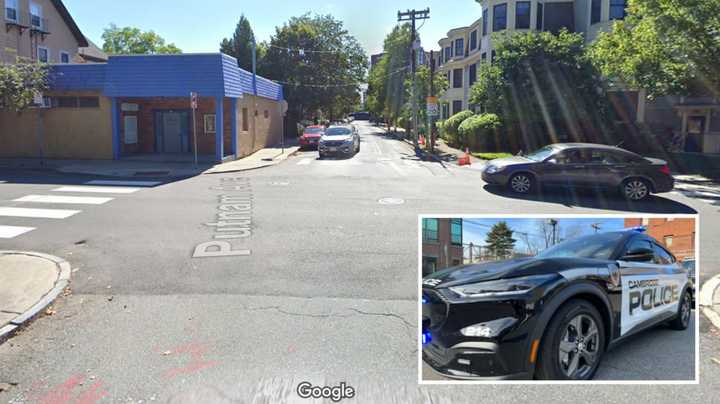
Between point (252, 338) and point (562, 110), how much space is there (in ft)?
81.7

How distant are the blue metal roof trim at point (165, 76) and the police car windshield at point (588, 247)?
2093 cm

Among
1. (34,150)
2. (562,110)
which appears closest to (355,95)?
(562,110)

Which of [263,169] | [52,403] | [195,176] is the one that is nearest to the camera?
[52,403]

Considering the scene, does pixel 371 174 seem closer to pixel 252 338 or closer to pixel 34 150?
pixel 252 338

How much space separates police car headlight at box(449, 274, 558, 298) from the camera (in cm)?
219

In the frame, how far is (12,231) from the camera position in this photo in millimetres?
9492

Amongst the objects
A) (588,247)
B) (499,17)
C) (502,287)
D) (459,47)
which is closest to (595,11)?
(499,17)

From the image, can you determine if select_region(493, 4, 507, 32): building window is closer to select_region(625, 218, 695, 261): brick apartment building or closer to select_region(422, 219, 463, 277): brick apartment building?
select_region(625, 218, 695, 261): brick apartment building

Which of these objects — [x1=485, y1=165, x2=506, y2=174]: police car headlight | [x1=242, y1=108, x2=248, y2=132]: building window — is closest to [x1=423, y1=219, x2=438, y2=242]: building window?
[x1=485, y1=165, x2=506, y2=174]: police car headlight

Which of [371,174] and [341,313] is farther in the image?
[371,174]

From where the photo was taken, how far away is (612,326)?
2.57 meters

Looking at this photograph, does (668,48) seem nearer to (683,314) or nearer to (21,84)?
(683,314)

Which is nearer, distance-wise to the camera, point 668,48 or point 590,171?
point 590,171

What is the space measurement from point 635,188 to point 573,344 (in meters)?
12.5
